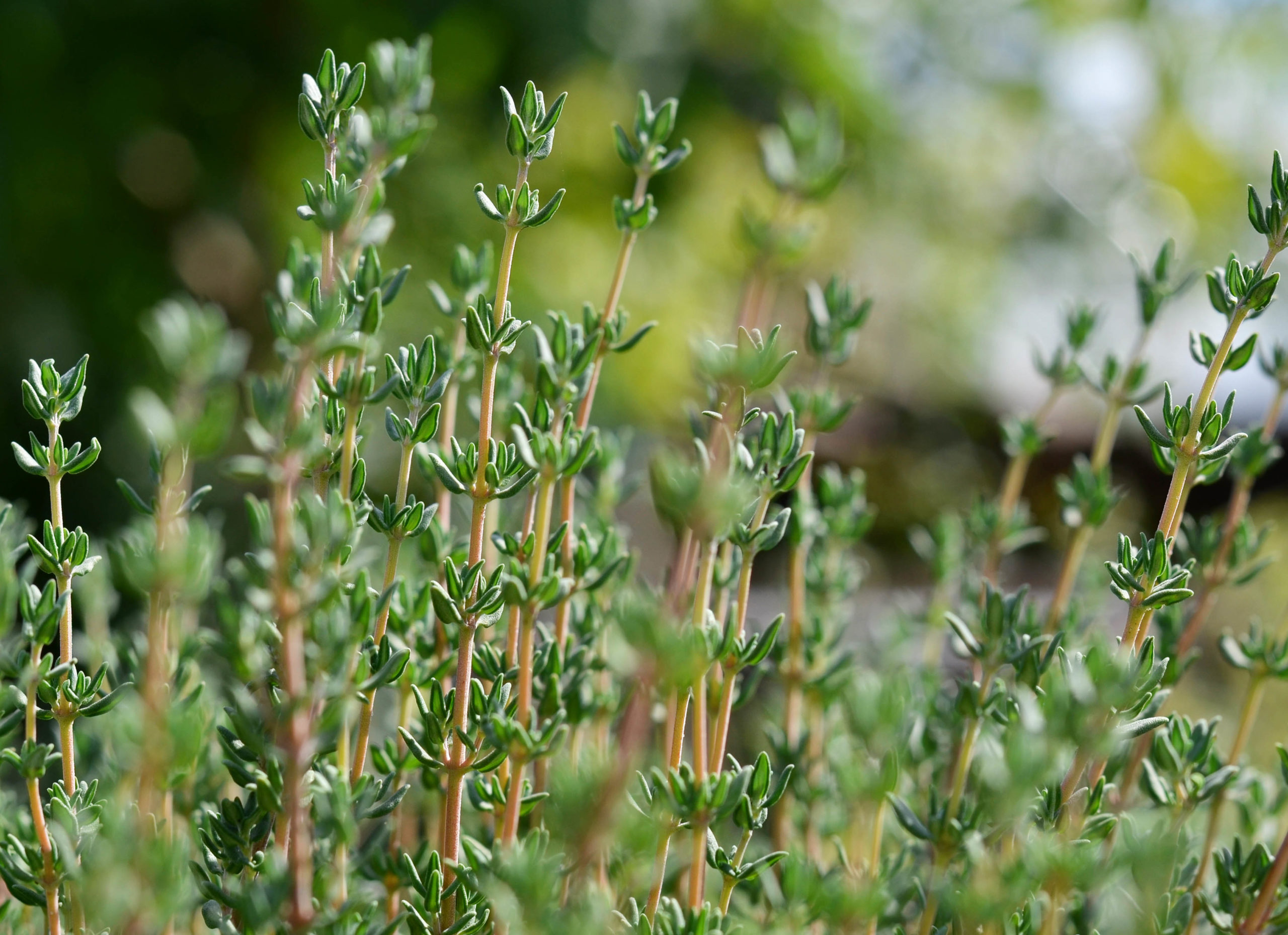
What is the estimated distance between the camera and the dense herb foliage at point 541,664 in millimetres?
318

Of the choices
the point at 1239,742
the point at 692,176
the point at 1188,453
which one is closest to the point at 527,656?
the point at 1188,453

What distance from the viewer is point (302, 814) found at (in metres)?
0.37

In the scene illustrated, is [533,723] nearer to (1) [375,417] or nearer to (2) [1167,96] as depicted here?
(1) [375,417]

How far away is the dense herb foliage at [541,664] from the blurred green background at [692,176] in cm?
121

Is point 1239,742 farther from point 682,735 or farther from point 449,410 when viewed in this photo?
point 449,410

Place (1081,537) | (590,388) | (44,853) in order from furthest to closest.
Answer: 1. (1081,537)
2. (590,388)
3. (44,853)

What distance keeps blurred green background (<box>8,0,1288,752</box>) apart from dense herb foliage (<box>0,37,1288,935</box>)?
1206mm

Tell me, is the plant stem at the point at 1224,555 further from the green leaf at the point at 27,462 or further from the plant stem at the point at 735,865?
the green leaf at the point at 27,462

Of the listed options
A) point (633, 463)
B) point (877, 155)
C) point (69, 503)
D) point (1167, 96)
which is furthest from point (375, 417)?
point (1167, 96)

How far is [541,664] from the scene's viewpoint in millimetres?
464

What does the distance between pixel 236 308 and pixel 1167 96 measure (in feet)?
13.6

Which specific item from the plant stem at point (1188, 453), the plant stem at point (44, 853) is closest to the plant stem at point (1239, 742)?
the plant stem at point (1188, 453)

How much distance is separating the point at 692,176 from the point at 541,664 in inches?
107

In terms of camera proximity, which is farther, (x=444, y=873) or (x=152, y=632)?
(x=444, y=873)
